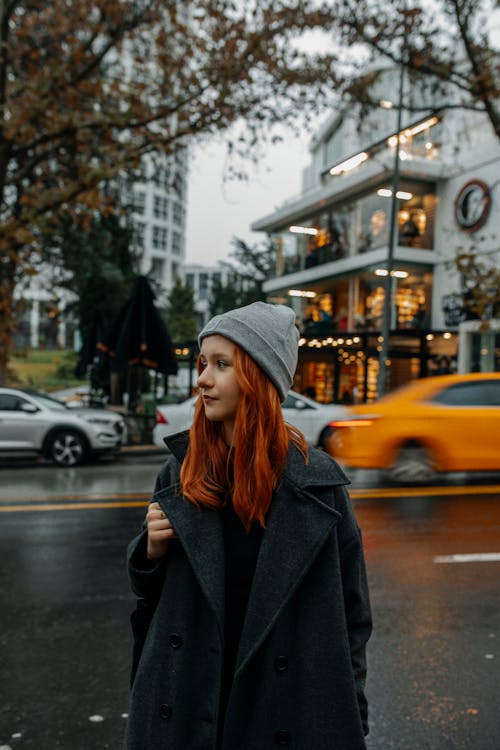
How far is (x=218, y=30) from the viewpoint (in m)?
12.5

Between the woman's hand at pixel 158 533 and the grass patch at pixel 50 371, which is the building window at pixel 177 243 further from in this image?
the woman's hand at pixel 158 533

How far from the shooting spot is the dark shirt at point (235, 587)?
1.76m

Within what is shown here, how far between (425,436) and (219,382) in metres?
8.40

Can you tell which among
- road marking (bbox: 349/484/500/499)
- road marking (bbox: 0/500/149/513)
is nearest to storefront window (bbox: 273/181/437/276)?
road marking (bbox: 349/484/500/499)

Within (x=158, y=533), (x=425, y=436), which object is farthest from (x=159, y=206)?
(x=158, y=533)

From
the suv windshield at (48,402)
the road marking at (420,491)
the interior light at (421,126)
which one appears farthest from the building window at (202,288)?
the road marking at (420,491)

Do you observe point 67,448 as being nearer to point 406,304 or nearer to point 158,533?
point 158,533

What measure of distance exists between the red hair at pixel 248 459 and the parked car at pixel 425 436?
8.04m

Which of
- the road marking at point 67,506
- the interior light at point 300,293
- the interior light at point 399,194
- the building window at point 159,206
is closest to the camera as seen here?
the road marking at point 67,506

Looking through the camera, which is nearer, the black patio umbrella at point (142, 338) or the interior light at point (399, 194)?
the black patio umbrella at point (142, 338)

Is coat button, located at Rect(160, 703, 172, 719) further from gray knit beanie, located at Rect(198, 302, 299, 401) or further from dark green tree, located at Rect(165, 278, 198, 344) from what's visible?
dark green tree, located at Rect(165, 278, 198, 344)

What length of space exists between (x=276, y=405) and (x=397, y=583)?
402 centimetres

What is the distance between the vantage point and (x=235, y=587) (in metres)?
1.77

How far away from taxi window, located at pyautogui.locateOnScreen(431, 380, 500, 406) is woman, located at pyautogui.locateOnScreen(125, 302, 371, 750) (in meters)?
8.38
